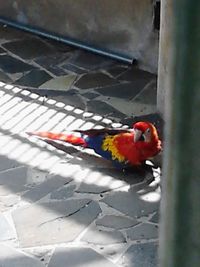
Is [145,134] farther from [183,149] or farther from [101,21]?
[183,149]

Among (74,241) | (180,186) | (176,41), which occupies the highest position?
(176,41)

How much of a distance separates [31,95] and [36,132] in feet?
1.90

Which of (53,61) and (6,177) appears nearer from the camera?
(6,177)

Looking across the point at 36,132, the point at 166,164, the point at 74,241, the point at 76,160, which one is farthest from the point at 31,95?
the point at 166,164

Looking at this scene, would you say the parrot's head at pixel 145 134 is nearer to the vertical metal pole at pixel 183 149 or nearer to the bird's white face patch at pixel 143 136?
the bird's white face patch at pixel 143 136

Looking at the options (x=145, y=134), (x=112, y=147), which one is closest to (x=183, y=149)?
(x=145, y=134)

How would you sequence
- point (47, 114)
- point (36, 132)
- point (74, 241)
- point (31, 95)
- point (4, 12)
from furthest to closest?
point (4, 12), point (31, 95), point (47, 114), point (36, 132), point (74, 241)

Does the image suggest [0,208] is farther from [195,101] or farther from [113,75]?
[195,101]

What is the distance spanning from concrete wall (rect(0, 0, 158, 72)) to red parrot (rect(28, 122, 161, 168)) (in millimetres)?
1307

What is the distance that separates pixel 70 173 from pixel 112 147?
257 millimetres

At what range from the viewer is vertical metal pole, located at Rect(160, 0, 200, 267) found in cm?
45

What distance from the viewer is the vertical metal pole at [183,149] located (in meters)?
0.45

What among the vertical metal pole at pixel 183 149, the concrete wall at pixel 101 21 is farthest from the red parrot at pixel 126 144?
the vertical metal pole at pixel 183 149

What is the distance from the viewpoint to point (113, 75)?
434cm
